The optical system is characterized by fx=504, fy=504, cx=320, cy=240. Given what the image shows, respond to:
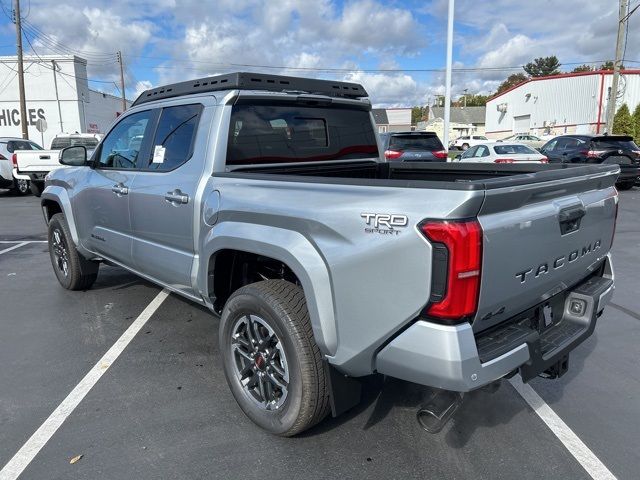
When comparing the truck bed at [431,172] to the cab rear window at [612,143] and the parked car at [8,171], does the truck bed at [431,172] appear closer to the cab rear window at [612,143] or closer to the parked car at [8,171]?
the cab rear window at [612,143]

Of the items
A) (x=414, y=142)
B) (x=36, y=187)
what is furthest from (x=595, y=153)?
(x=36, y=187)

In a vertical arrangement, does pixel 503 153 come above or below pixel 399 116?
below

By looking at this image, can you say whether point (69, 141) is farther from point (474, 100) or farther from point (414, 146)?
point (474, 100)

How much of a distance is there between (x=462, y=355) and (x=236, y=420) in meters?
1.65

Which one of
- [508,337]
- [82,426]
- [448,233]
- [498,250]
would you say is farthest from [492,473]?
[82,426]

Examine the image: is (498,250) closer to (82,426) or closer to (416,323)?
(416,323)

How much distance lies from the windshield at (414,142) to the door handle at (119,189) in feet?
35.9

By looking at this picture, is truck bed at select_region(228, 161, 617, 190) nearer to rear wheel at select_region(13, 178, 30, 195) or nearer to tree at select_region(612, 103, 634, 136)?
rear wheel at select_region(13, 178, 30, 195)

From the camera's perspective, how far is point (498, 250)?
6.89 feet

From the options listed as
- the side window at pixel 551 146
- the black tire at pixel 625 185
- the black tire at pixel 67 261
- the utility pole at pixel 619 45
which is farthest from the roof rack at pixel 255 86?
the utility pole at pixel 619 45

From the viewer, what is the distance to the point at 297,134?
3.81 meters

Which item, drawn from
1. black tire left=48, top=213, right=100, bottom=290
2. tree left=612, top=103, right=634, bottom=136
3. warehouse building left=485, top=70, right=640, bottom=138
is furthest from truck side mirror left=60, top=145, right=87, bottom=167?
warehouse building left=485, top=70, right=640, bottom=138

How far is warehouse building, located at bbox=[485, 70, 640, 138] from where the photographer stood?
3753 cm

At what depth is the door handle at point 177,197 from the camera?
3318 millimetres
